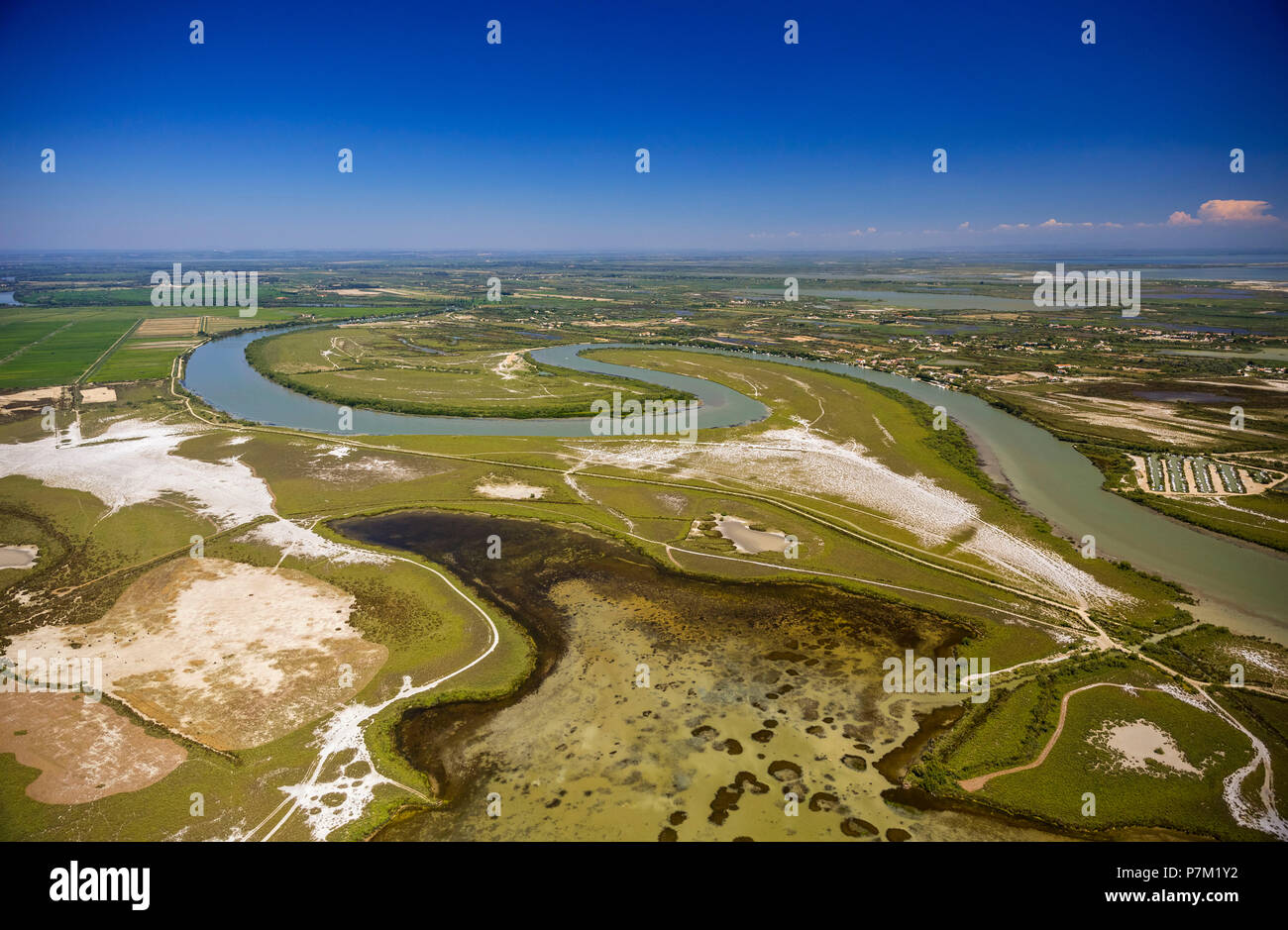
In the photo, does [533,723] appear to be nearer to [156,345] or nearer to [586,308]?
[156,345]

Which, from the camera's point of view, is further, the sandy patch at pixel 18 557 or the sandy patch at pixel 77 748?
the sandy patch at pixel 18 557

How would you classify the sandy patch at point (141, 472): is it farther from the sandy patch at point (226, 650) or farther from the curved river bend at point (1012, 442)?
the curved river bend at point (1012, 442)

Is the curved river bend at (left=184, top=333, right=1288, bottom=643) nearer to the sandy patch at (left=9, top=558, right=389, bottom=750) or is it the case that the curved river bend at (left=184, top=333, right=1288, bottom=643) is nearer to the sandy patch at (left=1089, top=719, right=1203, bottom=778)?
the sandy patch at (left=1089, top=719, right=1203, bottom=778)

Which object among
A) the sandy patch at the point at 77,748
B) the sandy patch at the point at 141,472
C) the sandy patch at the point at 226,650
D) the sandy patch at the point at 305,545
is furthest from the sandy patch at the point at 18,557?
the sandy patch at the point at 77,748

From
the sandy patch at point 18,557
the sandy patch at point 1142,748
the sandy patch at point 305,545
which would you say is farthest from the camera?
the sandy patch at point 305,545

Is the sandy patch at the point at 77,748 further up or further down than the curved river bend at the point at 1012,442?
further down

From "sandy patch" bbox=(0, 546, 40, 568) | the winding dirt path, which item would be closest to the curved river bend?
the winding dirt path

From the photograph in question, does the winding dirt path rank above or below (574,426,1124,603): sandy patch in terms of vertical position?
below
